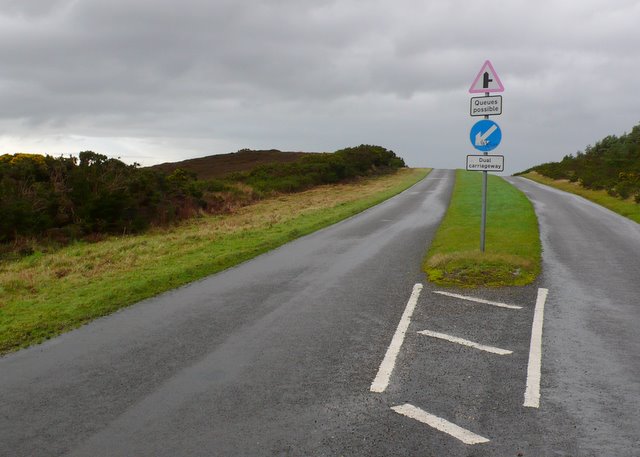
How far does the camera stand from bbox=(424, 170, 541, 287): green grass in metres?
Result: 10.0

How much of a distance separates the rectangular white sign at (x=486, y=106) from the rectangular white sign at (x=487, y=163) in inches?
37.1

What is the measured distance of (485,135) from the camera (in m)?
11.1

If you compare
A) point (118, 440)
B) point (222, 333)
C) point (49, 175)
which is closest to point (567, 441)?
point (118, 440)

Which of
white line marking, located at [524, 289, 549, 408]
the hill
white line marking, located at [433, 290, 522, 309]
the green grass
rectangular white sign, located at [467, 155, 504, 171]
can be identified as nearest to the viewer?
white line marking, located at [524, 289, 549, 408]

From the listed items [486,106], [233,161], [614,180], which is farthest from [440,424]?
[233,161]

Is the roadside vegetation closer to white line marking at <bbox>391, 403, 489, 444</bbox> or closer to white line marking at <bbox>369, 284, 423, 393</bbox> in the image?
white line marking at <bbox>369, 284, 423, 393</bbox>

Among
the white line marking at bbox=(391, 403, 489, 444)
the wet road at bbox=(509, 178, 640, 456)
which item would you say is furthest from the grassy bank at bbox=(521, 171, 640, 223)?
the white line marking at bbox=(391, 403, 489, 444)

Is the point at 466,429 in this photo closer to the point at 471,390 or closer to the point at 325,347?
the point at 471,390

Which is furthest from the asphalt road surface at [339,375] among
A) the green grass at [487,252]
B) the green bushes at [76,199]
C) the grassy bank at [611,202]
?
the grassy bank at [611,202]

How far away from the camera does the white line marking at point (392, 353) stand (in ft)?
17.4

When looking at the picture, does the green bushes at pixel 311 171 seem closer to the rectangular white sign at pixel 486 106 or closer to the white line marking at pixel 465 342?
the rectangular white sign at pixel 486 106

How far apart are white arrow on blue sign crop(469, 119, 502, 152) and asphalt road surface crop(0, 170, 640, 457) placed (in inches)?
128

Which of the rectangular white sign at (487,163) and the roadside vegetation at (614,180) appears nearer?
the rectangular white sign at (487,163)

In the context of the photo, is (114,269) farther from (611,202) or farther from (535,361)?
(611,202)
